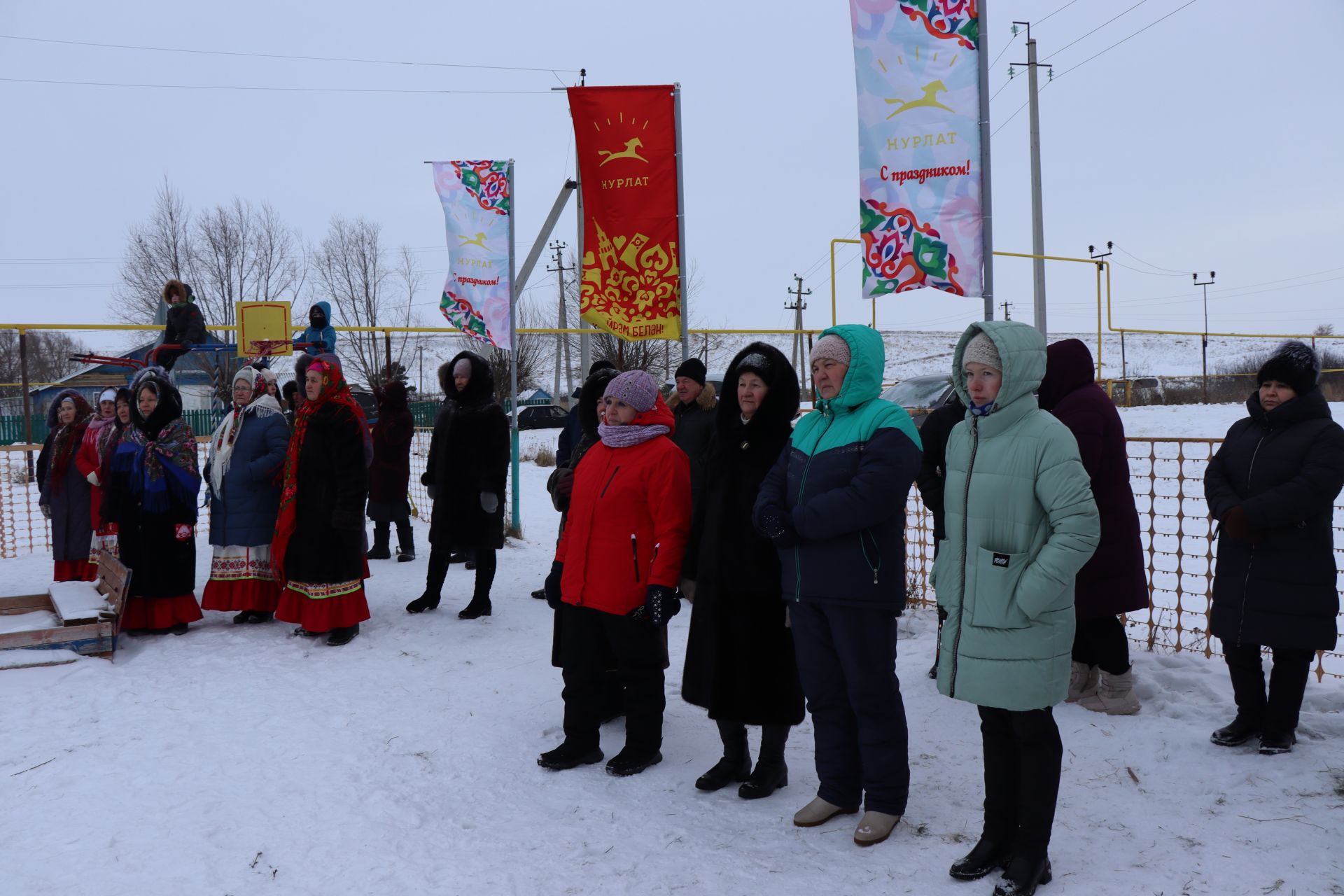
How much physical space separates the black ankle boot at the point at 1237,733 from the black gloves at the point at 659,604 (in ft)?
7.54

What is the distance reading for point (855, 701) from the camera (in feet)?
10.9

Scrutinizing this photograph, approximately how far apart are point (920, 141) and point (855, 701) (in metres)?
3.06

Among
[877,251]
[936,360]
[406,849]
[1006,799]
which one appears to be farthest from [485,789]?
[936,360]

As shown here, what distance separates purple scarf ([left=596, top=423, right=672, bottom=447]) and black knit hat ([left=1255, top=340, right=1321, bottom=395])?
2.46m

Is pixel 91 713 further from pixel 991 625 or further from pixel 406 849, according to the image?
pixel 991 625

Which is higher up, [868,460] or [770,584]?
[868,460]

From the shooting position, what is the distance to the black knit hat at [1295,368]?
12.6 ft

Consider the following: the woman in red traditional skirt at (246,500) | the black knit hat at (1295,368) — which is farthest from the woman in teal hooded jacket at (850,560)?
the woman in red traditional skirt at (246,500)

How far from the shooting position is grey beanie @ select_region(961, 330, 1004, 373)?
2.97 m

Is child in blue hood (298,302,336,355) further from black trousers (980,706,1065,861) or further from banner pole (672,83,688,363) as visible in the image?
black trousers (980,706,1065,861)

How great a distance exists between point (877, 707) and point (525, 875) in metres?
1.29

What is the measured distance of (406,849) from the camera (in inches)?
131

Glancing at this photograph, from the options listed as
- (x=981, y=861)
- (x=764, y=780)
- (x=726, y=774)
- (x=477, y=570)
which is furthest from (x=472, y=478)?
(x=981, y=861)

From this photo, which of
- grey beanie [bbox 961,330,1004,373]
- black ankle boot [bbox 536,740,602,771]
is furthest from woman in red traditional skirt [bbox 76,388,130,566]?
grey beanie [bbox 961,330,1004,373]
